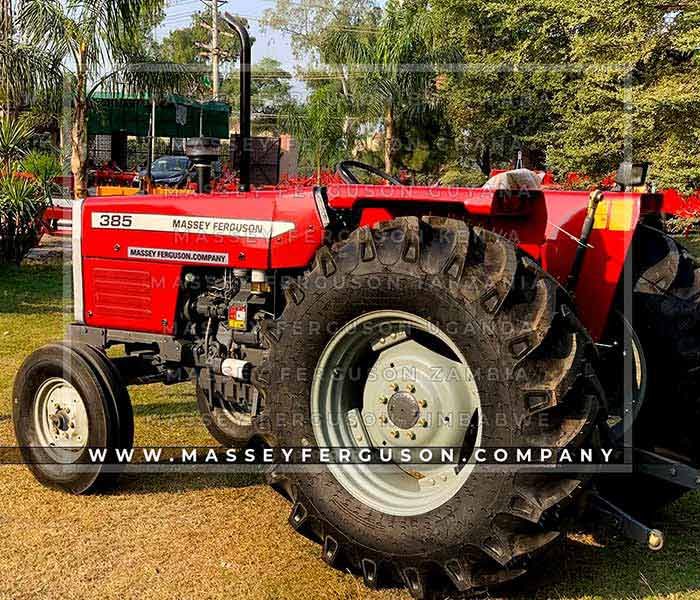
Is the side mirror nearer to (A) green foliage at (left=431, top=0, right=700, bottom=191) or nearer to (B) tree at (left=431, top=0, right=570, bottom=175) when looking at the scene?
(A) green foliage at (left=431, top=0, right=700, bottom=191)

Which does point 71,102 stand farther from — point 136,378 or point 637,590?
point 637,590

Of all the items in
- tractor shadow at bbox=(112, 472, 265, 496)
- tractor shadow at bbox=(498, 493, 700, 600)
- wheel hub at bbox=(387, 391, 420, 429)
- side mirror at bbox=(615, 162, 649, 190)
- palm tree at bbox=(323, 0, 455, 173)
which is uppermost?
palm tree at bbox=(323, 0, 455, 173)

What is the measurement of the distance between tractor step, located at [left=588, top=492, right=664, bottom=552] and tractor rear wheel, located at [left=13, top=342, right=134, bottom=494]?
2.36 meters

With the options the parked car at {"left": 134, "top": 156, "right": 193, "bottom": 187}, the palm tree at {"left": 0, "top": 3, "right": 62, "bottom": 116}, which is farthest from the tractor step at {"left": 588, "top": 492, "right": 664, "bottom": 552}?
the parked car at {"left": 134, "top": 156, "right": 193, "bottom": 187}

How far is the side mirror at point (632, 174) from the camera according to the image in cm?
373

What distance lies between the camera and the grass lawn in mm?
3467

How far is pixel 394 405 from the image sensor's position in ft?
11.6

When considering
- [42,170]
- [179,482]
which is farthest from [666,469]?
[42,170]

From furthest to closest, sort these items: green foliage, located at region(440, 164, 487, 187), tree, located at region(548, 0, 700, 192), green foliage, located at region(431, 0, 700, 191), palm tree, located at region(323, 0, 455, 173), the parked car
→ the parked car < palm tree, located at region(323, 0, 455, 173) < green foliage, located at region(431, 0, 700, 191) < tree, located at region(548, 0, 700, 192) < green foliage, located at region(440, 164, 487, 187)

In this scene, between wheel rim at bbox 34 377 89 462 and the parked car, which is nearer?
wheel rim at bbox 34 377 89 462

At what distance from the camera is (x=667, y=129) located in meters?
12.8

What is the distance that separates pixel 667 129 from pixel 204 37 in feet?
152

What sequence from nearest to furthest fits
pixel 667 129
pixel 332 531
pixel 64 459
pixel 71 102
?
pixel 332 531 → pixel 64 459 → pixel 667 129 → pixel 71 102

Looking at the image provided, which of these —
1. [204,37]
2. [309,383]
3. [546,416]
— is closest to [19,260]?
[309,383]
